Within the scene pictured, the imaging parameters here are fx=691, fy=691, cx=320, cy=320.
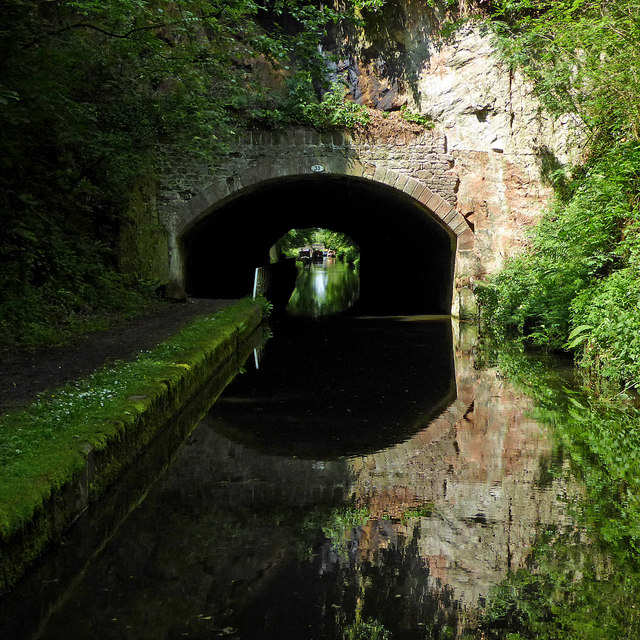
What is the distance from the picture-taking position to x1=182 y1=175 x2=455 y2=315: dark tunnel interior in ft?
54.9

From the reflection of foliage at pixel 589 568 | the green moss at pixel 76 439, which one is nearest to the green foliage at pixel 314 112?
the green moss at pixel 76 439

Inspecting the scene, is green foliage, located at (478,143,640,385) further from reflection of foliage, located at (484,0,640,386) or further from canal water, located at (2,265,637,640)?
canal water, located at (2,265,637,640)

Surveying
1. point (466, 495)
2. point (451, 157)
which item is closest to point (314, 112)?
point (451, 157)

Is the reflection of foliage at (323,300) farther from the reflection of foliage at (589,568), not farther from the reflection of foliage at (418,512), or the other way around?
the reflection of foliage at (418,512)

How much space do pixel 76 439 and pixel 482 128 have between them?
1363cm

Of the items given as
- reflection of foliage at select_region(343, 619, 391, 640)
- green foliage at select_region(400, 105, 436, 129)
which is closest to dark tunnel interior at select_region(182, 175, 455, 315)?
green foliage at select_region(400, 105, 436, 129)

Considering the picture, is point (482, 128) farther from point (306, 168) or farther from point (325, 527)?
point (325, 527)

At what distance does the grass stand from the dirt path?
25 centimetres

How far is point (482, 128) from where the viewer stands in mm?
15594

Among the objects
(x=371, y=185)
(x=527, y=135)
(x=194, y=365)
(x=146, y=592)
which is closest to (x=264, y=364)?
(x=194, y=365)

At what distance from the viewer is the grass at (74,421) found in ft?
10.5

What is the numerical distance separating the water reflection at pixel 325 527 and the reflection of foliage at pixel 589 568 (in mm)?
128

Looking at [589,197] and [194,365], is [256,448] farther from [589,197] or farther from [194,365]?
[589,197]

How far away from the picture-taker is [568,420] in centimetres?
632
